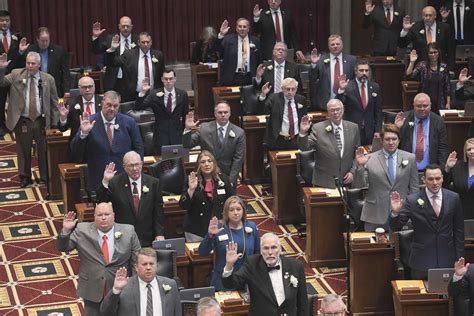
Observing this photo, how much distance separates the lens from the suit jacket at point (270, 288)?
10504 mm

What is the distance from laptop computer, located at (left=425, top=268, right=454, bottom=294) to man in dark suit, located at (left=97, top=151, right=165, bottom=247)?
103 inches

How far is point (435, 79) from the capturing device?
1509 cm

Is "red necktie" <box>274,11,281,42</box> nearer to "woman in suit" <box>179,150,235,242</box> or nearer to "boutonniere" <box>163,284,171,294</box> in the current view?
"woman in suit" <box>179,150,235,242</box>

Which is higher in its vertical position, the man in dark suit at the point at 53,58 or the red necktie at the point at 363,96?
the man in dark suit at the point at 53,58

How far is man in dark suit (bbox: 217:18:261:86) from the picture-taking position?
55.0 ft

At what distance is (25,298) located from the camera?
12.6 metres

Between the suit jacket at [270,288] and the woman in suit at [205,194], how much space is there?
1759mm

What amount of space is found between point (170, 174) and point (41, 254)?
65.7 inches

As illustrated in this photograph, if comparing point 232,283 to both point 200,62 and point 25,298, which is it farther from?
point 200,62

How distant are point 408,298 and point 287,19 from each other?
7.25 metres

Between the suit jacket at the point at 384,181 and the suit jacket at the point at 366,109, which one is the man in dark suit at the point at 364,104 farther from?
the suit jacket at the point at 384,181

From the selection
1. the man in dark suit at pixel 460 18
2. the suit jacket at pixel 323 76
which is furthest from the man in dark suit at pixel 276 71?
the man in dark suit at pixel 460 18

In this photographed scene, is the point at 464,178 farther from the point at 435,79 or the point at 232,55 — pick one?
the point at 232,55

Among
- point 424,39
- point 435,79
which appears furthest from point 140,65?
point 424,39
